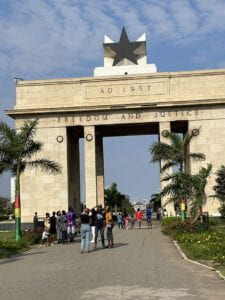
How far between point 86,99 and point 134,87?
473cm

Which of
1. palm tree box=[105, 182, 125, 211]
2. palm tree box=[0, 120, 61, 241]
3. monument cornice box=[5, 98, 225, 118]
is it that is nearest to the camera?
palm tree box=[0, 120, 61, 241]

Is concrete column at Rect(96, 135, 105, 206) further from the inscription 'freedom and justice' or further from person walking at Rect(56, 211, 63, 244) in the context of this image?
person walking at Rect(56, 211, 63, 244)

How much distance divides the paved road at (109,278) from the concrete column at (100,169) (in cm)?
3894

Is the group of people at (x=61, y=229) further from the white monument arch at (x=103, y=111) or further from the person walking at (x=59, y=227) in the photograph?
the white monument arch at (x=103, y=111)

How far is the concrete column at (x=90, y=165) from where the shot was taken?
5297 centimetres

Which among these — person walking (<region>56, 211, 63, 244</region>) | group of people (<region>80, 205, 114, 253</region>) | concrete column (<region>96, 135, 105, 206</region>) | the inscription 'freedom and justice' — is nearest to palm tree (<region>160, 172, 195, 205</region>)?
group of people (<region>80, 205, 114, 253</region>)

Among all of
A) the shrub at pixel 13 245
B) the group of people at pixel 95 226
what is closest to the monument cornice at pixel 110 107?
the group of people at pixel 95 226

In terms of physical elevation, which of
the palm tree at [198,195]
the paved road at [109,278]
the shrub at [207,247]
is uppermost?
the palm tree at [198,195]

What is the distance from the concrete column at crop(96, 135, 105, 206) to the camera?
57697 mm

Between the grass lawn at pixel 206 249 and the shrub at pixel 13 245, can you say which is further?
the shrub at pixel 13 245

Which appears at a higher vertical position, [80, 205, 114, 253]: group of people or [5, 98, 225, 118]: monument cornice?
[5, 98, 225, 118]: monument cornice

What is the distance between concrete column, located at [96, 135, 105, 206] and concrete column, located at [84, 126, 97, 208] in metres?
2.82

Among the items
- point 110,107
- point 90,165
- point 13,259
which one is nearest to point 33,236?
point 13,259

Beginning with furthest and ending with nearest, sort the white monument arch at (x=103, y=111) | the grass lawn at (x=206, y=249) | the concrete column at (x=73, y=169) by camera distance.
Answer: the concrete column at (x=73, y=169) → the white monument arch at (x=103, y=111) → the grass lawn at (x=206, y=249)
